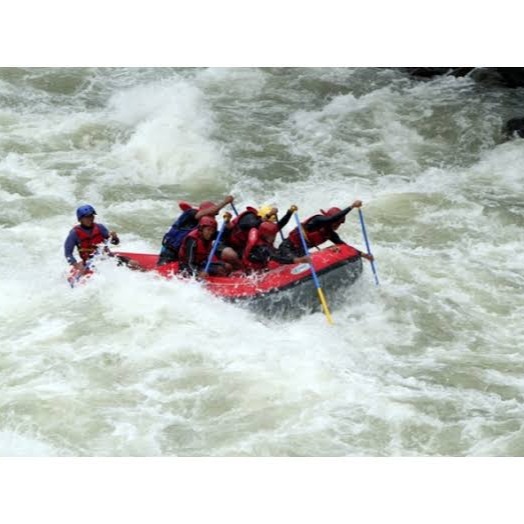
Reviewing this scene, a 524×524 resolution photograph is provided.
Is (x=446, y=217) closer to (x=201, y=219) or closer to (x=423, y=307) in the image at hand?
(x=423, y=307)

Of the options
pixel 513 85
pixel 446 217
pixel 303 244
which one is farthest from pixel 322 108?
pixel 303 244

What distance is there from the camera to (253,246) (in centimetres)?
944

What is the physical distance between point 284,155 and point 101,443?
7.38m

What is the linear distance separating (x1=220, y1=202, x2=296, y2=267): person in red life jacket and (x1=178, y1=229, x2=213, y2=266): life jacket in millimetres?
161

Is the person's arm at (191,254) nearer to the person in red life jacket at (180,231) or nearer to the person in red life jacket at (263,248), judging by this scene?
the person in red life jacket at (180,231)

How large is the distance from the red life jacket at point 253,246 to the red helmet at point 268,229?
0.15ft

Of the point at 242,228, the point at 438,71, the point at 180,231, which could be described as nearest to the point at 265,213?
the point at 242,228

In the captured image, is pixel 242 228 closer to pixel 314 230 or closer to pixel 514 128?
pixel 314 230

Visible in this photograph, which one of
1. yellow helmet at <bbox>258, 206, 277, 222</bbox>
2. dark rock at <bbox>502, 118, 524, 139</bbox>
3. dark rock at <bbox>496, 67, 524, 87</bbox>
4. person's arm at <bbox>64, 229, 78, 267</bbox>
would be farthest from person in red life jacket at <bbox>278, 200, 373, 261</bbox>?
dark rock at <bbox>496, 67, 524, 87</bbox>

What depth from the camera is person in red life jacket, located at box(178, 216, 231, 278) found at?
9500 millimetres

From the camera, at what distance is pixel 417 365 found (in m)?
8.91

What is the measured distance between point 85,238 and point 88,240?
4 centimetres

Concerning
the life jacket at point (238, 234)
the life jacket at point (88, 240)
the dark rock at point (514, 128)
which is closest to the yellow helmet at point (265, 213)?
the life jacket at point (238, 234)

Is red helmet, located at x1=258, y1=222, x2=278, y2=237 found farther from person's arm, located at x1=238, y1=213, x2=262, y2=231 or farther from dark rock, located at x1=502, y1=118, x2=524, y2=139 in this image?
dark rock, located at x1=502, y1=118, x2=524, y2=139
